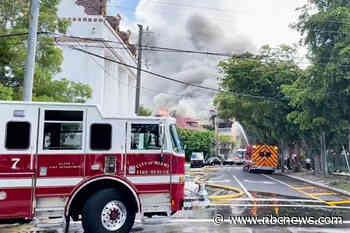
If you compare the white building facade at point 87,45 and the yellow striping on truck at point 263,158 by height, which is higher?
the white building facade at point 87,45

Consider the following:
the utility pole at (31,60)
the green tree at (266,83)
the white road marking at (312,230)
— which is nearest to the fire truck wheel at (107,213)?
the white road marking at (312,230)

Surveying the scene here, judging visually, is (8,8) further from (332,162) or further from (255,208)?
(332,162)

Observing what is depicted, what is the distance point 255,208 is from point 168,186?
5251 mm

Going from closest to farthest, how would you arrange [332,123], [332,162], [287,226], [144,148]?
[144,148] → [287,226] → [332,123] → [332,162]

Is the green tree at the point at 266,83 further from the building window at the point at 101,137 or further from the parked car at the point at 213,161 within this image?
the building window at the point at 101,137

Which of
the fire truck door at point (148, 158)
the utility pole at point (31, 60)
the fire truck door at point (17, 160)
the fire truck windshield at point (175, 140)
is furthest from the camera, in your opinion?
the utility pole at point (31, 60)

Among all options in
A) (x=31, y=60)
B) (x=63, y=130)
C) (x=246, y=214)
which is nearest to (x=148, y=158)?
(x=63, y=130)

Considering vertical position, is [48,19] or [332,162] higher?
[48,19]

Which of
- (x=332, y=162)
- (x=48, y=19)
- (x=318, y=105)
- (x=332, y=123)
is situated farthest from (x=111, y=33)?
(x=332, y=162)

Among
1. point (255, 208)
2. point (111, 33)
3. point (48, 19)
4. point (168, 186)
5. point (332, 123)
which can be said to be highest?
point (111, 33)

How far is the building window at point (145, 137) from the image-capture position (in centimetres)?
763

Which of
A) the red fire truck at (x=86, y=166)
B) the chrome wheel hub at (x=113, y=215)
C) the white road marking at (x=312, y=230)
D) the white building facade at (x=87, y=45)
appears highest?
the white building facade at (x=87, y=45)

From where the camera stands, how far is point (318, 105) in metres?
21.3

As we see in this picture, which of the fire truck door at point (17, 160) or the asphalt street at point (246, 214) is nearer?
the fire truck door at point (17, 160)
